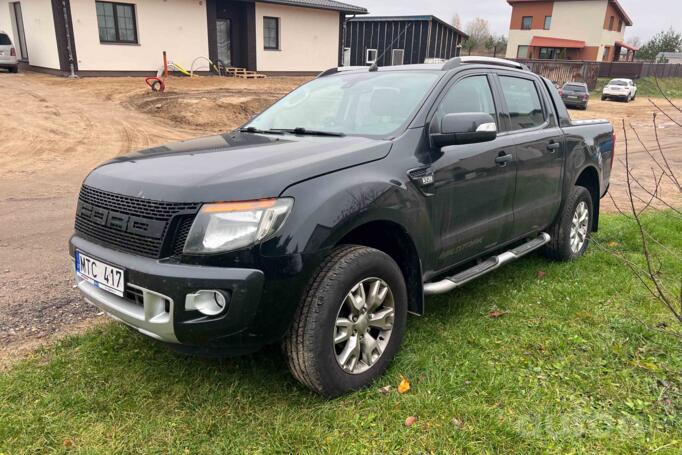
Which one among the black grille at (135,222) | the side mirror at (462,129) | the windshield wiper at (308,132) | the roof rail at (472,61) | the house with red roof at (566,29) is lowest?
the black grille at (135,222)

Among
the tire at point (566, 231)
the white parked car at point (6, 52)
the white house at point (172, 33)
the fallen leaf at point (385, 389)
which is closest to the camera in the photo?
the fallen leaf at point (385, 389)

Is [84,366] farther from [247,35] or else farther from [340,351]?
[247,35]

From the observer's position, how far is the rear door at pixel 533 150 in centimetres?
426

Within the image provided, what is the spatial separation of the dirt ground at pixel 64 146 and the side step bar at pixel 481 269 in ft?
8.01

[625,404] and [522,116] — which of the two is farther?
[522,116]

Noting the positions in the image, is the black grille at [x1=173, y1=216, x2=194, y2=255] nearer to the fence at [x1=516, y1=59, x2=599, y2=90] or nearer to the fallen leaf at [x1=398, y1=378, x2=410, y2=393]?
the fallen leaf at [x1=398, y1=378, x2=410, y2=393]

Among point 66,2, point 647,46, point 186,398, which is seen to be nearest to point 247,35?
point 66,2

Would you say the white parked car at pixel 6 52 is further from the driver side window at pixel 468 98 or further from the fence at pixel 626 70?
the fence at pixel 626 70

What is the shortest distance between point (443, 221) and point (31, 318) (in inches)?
118

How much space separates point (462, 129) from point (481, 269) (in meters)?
1.08

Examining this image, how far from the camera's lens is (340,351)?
118 inches

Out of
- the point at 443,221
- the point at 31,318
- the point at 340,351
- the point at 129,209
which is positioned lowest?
the point at 31,318

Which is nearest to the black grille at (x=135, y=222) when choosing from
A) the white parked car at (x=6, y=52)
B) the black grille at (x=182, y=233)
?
the black grille at (x=182, y=233)

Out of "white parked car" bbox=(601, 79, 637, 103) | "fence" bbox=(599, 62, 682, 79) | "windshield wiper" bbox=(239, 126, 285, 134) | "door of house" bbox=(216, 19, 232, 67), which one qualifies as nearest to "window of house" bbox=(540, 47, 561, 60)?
"fence" bbox=(599, 62, 682, 79)
